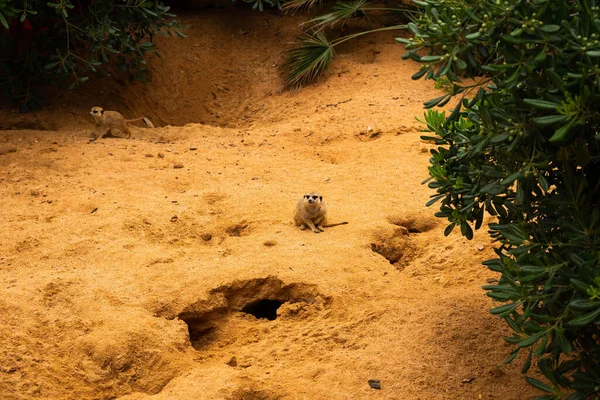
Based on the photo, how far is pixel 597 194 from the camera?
9.64ft

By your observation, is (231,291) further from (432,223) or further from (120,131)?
(120,131)

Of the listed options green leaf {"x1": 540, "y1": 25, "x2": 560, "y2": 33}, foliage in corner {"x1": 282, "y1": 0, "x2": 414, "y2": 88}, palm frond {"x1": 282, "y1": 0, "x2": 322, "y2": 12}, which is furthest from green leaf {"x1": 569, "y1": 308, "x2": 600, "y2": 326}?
palm frond {"x1": 282, "y1": 0, "x2": 322, "y2": 12}

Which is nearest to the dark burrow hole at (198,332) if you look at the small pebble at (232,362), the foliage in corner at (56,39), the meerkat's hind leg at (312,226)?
the small pebble at (232,362)

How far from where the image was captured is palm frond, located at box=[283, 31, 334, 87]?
9094 mm

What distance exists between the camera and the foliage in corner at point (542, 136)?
2.45 meters

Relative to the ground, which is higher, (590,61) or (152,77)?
(590,61)

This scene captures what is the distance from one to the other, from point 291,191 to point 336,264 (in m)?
1.37

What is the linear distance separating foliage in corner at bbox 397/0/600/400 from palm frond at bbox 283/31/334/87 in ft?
19.5

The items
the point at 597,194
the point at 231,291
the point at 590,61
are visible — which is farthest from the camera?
the point at 231,291

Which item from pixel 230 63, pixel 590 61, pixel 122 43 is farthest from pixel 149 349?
pixel 230 63

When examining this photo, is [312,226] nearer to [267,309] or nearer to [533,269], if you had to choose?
[267,309]

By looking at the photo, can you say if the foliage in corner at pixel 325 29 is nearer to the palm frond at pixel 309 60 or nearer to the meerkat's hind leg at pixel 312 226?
the palm frond at pixel 309 60

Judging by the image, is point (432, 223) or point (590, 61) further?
point (432, 223)

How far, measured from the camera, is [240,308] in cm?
448
